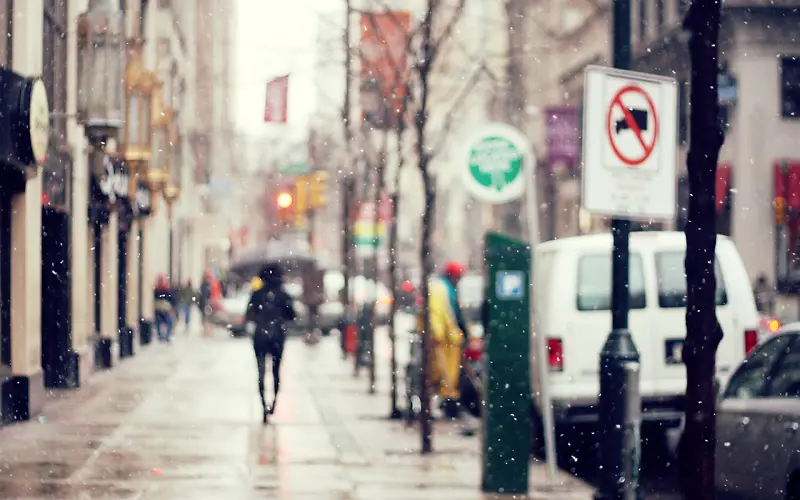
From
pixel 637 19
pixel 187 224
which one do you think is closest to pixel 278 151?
pixel 187 224

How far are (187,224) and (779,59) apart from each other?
3208cm

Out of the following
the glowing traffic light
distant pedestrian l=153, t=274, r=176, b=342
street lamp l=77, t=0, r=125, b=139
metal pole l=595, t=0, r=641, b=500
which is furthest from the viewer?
distant pedestrian l=153, t=274, r=176, b=342

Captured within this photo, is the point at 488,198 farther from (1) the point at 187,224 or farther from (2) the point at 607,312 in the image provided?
(1) the point at 187,224

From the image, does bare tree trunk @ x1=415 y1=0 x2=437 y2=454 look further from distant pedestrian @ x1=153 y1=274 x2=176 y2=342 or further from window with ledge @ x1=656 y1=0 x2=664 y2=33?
window with ledge @ x1=656 y1=0 x2=664 y2=33

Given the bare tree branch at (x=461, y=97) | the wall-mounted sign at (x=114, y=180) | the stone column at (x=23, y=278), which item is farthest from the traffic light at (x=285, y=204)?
the stone column at (x=23, y=278)

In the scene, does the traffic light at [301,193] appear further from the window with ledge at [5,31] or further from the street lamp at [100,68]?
the window with ledge at [5,31]

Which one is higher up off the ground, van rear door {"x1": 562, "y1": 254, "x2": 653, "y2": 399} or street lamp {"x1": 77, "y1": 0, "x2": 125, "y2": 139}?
street lamp {"x1": 77, "y1": 0, "x2": 125, "y2": 139}

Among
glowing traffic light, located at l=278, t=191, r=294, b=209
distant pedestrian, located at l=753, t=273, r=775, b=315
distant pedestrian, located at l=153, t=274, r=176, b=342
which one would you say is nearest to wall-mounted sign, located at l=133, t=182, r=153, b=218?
glowing traffic light, located at l=278, t=191, r=294, b=209

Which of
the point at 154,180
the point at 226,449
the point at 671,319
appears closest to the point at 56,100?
the point at 226,449

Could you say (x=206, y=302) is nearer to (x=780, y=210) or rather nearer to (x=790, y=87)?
(x=780, y=210)

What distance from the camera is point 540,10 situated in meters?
57.9

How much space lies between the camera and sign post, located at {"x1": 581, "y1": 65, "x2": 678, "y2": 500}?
901 centimetres

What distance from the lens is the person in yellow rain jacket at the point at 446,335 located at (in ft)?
56.1

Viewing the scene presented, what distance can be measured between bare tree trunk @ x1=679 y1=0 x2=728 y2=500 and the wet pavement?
4.40 metres
